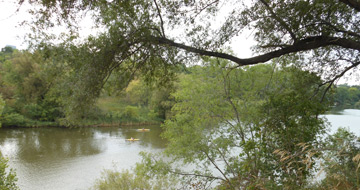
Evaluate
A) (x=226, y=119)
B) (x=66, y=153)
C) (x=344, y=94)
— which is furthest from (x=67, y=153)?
(x=344, y=94)

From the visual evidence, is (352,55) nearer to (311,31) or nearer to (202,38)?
(311,31)

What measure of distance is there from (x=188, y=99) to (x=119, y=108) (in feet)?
63.6

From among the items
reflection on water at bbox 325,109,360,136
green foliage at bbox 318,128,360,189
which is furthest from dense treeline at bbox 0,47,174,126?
green foliage at bbox 318,128,360,189

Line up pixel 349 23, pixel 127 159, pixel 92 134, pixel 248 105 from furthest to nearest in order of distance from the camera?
pixel 92 134 → pixel 127 159 → pixel 248 105 → pixel 349 23

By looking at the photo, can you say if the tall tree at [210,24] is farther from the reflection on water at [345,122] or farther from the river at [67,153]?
the reflection on water at [345,122]

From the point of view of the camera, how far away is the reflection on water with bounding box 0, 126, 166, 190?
11.5 meters

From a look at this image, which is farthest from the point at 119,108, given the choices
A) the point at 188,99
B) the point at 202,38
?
the point at 202,38

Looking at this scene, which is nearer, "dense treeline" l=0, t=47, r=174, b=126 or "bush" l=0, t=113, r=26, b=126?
"bush" l=0, t=113, r=26, b=126

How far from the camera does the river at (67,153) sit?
37.3 feet

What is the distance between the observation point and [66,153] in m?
15.6

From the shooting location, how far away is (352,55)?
16.0 feet

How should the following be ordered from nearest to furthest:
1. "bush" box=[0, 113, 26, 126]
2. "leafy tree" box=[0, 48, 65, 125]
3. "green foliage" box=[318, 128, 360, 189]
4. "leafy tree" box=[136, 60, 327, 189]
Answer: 1. "green foliage" box=[318, 128, 360, 189]
2. "leafy tree" box=[136, 60, 327, 189]
3. "bush" box=[0, 113, 26, 126]
4. "leafy tree" box=[0, 48, 65, 125]

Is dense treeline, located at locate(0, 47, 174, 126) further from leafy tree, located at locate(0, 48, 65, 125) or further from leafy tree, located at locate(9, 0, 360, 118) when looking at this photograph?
leafy tree, located at locate(9, 0, 360, 118)

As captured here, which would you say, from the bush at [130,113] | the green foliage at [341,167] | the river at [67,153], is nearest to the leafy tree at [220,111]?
the green foliage at [341,167]
